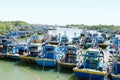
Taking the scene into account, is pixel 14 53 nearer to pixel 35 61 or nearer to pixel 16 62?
pixel 16 62

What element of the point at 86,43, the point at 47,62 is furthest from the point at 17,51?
the point at 86,43

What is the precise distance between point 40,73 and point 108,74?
6133 millimetres

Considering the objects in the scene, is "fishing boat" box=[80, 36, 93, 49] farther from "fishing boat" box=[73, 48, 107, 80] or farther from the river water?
"fishing boat" box=[73, 48, 107, 80]

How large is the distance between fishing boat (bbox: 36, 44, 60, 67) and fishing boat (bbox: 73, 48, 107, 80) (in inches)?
130

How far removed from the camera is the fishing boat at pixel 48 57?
21.4m

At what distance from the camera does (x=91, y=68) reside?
19.0 meters

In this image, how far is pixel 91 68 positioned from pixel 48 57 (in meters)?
5.09

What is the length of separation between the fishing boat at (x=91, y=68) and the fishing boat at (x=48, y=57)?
10.8ft

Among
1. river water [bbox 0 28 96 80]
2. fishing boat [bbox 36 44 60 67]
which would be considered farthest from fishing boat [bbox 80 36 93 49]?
river water [bbox 0 28 96 80]

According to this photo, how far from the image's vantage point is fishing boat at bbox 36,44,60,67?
2141cm

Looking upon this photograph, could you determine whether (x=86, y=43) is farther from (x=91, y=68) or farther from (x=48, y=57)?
(x=91, y=68)

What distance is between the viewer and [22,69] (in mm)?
21609

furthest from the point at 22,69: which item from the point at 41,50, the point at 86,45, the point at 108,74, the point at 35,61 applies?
the point at 86,45

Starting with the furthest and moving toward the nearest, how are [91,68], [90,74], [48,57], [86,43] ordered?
[86,43], [48,57], [91,68], [90,74]
